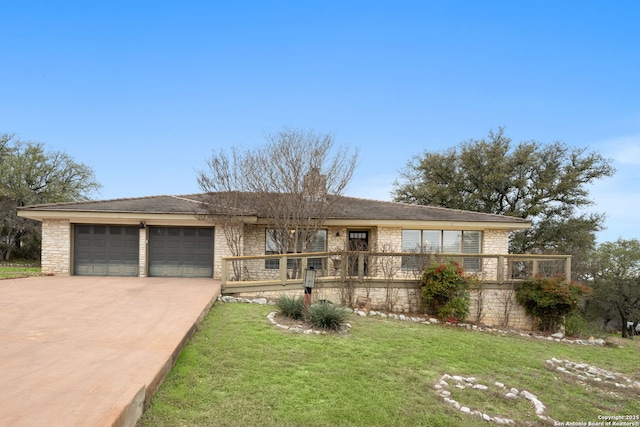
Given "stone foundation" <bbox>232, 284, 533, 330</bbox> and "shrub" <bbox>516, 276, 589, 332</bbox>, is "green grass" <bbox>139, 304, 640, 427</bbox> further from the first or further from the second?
"shrub" <bbox>516, 276, 589, 332</bbox>

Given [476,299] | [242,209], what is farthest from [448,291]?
[242,209]

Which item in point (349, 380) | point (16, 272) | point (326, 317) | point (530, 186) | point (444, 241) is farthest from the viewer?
point (530, 186)

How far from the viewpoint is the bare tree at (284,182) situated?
1359 centimetres

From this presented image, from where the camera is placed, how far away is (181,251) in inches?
578

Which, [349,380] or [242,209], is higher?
[242,209]

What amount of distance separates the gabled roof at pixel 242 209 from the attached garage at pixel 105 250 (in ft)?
2.90

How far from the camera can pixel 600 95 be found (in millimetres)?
15195

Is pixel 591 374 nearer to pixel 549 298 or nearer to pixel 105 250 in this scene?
pixel 549 298

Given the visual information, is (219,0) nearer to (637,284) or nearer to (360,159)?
(360,159)

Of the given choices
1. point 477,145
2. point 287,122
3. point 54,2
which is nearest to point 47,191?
point 54,2

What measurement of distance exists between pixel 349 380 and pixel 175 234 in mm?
11470

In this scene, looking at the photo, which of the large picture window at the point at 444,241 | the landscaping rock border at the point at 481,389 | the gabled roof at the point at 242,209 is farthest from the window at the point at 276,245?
the landscaping rock border at the point at 481,389

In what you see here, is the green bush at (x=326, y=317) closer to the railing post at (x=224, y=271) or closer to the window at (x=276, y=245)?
the railing post at (x=224, y=271)

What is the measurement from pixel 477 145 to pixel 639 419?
24.3 meters
